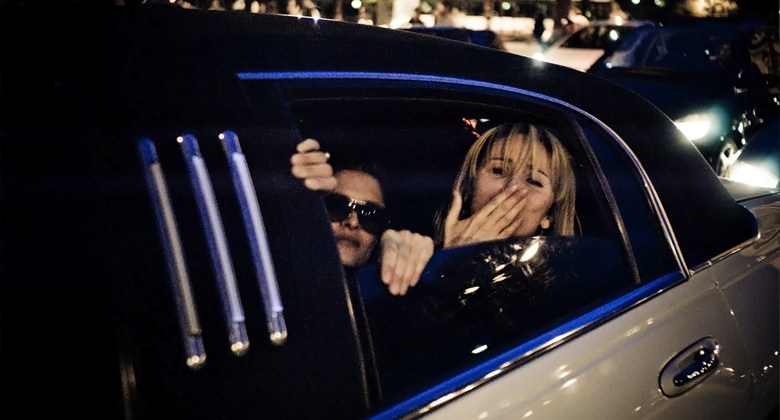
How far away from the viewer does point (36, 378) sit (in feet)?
2.84

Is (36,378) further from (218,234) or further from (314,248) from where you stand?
(314,248)

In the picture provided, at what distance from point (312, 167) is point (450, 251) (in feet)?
1.77

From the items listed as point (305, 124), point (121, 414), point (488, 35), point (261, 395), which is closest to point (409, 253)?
point (305, 124)

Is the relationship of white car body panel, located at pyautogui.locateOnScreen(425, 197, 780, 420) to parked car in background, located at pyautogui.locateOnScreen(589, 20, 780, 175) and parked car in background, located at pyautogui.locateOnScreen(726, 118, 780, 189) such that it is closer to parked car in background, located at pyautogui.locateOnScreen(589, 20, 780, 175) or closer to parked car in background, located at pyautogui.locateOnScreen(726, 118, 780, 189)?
parked car in background, located at pyautogui.locateOnScreen(726, 118, 780, 189)

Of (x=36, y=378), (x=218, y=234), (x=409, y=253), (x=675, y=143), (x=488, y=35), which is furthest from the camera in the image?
(x=488, y=35)

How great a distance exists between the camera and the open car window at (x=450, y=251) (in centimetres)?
130

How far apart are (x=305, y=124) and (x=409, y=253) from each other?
45 cm

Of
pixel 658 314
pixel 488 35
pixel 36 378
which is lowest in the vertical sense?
pixel 658 314

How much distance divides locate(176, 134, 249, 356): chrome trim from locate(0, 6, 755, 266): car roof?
0.11 meters

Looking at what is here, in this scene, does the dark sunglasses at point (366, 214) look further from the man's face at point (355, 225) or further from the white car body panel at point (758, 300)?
the white car body panel at point (758, 300)

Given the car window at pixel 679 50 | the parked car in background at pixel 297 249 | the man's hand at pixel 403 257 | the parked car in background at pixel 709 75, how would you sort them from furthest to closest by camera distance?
the car window at pixel 679 50 → the parked car in background at pixel 709 75 → the man's hand at pixel 403 257 → the parked car in background at pixel 297 249

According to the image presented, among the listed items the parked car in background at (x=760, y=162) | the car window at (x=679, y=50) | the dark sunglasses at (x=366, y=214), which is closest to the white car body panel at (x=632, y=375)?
the dark sunglasses at (x=366, y=214)

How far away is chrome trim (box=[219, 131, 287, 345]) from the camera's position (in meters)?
1.00

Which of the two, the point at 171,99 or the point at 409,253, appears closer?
the point at 171,99
